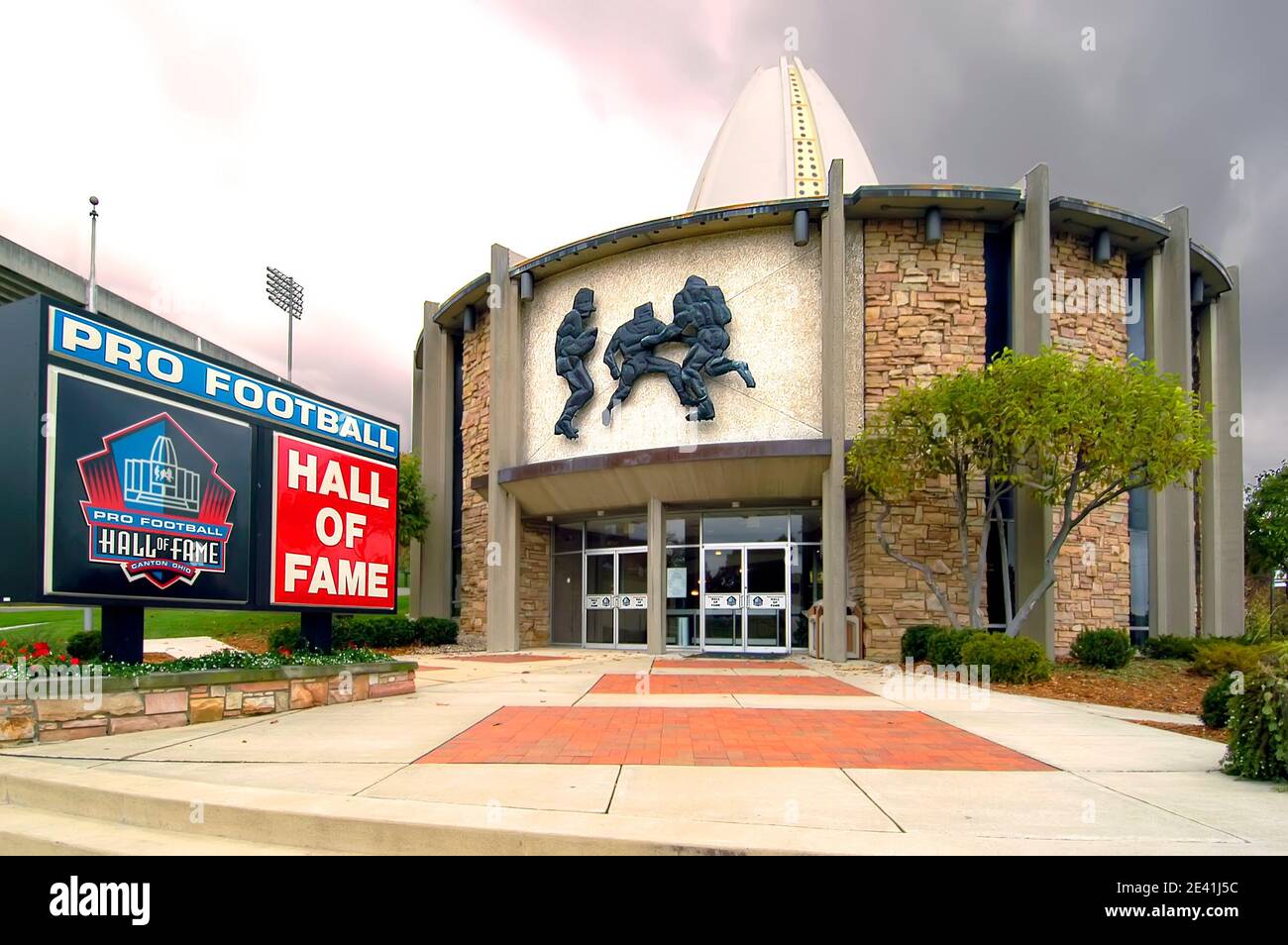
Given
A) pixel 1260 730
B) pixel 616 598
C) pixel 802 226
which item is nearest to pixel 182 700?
pixel 1260 730

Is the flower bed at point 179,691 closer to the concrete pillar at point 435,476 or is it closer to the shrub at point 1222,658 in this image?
Answer: the shrub at point 1222,658

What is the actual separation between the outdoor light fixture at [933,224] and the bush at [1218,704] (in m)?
13.2

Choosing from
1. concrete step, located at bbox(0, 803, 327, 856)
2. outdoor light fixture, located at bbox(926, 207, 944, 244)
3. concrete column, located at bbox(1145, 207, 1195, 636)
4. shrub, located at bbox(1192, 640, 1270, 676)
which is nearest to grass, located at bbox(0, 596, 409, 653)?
outdoor light fixture, located at bbox(926, 207, 944, 244)

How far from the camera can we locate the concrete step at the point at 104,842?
501cm

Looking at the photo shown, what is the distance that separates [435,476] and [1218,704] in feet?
77.4

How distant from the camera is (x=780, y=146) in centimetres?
2778

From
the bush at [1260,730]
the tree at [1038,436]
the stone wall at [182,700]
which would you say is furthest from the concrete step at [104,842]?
the tree at [1038,436]

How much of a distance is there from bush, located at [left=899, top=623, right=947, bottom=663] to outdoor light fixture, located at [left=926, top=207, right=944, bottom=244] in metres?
8.51

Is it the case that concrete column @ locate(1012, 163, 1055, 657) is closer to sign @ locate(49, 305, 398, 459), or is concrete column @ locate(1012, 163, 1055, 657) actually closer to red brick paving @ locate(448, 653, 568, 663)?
red brick paving @ locate(448, 653, 568, 663)

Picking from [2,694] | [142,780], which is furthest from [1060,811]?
[2,694]

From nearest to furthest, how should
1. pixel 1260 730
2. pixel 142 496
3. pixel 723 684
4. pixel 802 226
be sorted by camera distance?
pixel 1260 730, pixel 142 496, pixel 723 684, pixel 802 226

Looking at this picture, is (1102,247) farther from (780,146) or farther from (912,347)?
(780,146)
